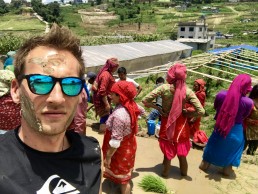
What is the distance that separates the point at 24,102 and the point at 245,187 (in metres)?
3.64

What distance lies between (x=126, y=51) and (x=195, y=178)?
9.39 m

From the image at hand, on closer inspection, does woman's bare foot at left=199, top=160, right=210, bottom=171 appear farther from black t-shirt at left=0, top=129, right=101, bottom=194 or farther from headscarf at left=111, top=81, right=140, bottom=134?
black t-shirt at left=0, top=129, right=101, bottom=194

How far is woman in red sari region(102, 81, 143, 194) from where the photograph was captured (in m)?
3.08

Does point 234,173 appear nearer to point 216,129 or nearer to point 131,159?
point 216,129

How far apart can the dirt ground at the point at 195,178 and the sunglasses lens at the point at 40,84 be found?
101 inches

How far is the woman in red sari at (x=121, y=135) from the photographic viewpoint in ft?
10.1

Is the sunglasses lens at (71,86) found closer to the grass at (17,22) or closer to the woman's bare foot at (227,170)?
the woman's bare foot at (227,170)

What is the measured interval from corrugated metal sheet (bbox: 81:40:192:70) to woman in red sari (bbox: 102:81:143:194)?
17.3ft

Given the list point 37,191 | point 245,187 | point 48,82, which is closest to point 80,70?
point 48,82

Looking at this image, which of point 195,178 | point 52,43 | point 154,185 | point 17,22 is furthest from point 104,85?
point 17,22

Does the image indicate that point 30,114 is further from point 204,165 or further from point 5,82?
point 204,165

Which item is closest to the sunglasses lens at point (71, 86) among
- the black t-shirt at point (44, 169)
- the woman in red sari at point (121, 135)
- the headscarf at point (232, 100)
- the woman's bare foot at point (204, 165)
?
the black t-shirt at point (44, 169)

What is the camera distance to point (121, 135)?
10.2ft

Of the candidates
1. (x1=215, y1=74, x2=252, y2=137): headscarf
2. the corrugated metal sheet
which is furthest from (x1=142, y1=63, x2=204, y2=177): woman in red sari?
the corrugated metal sheet
